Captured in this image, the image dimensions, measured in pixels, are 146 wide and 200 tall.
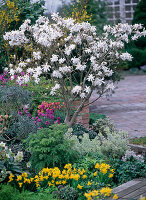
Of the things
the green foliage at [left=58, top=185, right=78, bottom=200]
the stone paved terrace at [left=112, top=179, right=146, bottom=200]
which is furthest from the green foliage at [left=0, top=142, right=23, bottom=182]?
the stone paved terrace at [left=112, top=179, right=146, bottom=200]

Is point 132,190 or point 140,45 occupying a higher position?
point 140,45

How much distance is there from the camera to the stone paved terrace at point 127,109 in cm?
707

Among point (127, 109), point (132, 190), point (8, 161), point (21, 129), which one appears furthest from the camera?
point (127, 109)

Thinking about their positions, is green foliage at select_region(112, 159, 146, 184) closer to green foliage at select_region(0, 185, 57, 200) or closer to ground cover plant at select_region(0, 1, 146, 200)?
ground cover plant at select_region(0, 1, 146, 200)

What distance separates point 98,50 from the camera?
16.6 feet

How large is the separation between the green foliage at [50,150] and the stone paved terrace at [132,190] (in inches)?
27.8

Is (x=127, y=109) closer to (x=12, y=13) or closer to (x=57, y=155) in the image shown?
(x=12, y=13)

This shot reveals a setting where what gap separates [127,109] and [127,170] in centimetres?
539

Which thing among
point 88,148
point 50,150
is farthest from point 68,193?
point 88,148

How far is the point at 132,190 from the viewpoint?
325 cm

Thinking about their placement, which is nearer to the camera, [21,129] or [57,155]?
[57,155]

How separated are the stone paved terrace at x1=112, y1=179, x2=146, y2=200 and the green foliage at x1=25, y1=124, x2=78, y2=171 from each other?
71 centimetres

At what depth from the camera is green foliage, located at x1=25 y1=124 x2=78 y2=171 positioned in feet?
12.0

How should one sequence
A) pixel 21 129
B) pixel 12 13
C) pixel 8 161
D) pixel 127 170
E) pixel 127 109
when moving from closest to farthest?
pixel 8 161
pixel 127 170
pixel 21 129
pixel 12 13
pixel 127 109
